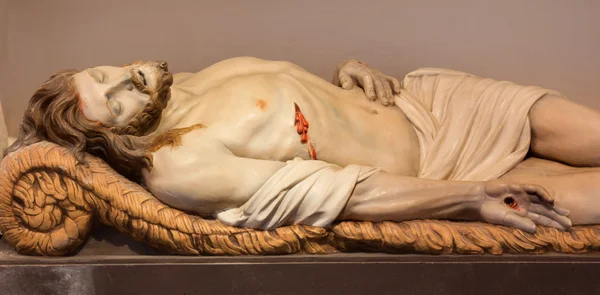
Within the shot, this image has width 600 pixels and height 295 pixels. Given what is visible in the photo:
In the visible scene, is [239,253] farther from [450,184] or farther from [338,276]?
[450,184]

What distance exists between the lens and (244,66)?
2.28 meters

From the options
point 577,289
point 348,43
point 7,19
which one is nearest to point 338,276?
point 577,289

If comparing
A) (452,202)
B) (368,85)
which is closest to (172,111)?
(368,85)

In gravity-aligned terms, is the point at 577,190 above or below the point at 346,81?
below

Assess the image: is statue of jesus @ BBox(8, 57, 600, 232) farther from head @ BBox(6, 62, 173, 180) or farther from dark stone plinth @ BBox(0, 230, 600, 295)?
dark stone plinth @ BBox(0, 230, 600, 295)

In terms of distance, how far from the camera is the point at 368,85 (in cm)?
234

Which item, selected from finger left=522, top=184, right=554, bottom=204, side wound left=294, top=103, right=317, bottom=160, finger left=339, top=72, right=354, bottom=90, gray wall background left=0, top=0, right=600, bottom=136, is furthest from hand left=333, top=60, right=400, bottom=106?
finger left=522, top=184, right=554, bottom=204

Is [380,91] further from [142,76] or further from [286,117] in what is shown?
[142,76]

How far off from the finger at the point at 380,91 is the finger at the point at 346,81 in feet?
0.32

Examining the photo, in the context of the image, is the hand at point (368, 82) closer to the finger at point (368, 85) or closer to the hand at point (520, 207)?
the finger at point (368, 85)

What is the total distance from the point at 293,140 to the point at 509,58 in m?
1.52

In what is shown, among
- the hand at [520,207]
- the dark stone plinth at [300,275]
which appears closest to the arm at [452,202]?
the hand at [520,207]

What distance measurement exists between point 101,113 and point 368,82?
1.02 m

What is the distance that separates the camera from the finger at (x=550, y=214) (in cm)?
196
